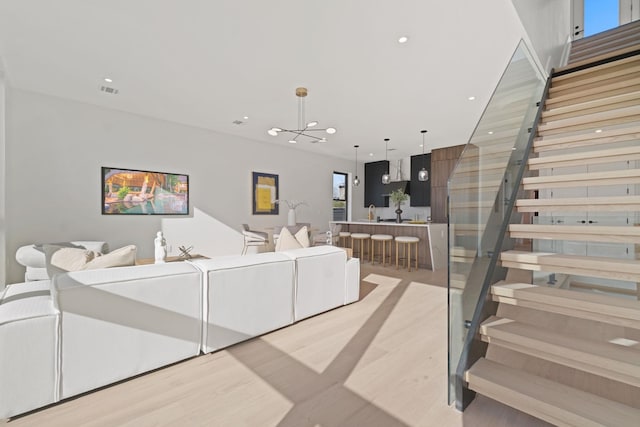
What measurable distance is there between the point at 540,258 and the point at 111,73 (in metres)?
5.00

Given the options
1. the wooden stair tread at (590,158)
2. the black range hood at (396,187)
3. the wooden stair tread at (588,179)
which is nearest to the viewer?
the wooden stair tread at (588,179)

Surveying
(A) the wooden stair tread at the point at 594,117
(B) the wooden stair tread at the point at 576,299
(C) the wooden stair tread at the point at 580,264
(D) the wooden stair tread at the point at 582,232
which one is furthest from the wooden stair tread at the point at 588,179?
(B) the wooden stair tread at the point at 576,299

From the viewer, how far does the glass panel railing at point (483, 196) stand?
1774mm

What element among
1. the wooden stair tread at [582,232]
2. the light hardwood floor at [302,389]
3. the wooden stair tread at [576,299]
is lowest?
the light hardwood floor at [302,389]

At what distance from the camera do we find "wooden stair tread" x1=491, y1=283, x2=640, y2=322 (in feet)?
5.24

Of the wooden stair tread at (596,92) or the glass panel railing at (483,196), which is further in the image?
the wooden stair tread at (596,92)

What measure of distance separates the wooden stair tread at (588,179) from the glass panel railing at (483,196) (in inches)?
5.8

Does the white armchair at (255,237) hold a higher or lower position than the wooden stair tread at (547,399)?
higher

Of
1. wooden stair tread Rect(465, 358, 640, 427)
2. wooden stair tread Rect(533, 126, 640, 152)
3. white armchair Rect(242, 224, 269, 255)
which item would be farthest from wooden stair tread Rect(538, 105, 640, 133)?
white armchair Rect(242, 224, 269, 255)

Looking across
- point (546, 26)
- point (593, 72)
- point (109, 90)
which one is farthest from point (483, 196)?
point (109, 90)

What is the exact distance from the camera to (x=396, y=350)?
2.37m

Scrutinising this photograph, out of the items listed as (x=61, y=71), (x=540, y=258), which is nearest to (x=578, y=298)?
(x=540, y=258)

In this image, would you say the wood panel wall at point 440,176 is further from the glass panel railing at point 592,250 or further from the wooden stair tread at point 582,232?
the wooden stair tread at point 582,232

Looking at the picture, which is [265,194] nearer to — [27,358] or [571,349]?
[27,358]
